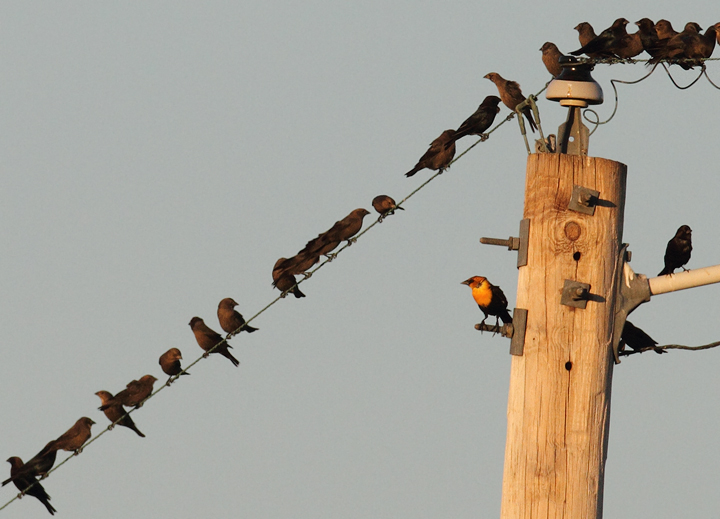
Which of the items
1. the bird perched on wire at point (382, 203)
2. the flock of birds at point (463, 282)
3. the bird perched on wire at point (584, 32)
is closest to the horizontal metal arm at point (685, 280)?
the flock of birds at point (463, 282)

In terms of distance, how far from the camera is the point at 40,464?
35.4 feet

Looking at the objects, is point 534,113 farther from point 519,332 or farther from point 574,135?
point 519,332

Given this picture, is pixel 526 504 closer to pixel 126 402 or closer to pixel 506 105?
pixel 506 105

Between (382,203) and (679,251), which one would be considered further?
(382,203)

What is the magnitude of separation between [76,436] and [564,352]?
7095 mm

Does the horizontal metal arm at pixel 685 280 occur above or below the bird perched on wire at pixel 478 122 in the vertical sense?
below

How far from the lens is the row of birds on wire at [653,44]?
6652mm

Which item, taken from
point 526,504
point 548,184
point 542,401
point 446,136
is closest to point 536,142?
point 548,184

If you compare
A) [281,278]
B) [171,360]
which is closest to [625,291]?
[281,278]

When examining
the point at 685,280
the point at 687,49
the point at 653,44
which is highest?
the point at 653,44

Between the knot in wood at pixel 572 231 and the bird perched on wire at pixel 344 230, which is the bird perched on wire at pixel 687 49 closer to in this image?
the knot in wood at pixel 572 231

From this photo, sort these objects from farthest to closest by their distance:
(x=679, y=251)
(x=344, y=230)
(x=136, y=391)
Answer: (x=136, y=391) < (x=679, y=251) < (x=344, y=230)

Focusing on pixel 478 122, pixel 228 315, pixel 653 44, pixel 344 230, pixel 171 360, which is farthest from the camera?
pixel 228 315

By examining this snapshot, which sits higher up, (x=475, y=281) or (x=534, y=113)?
(x=534, y=113)
